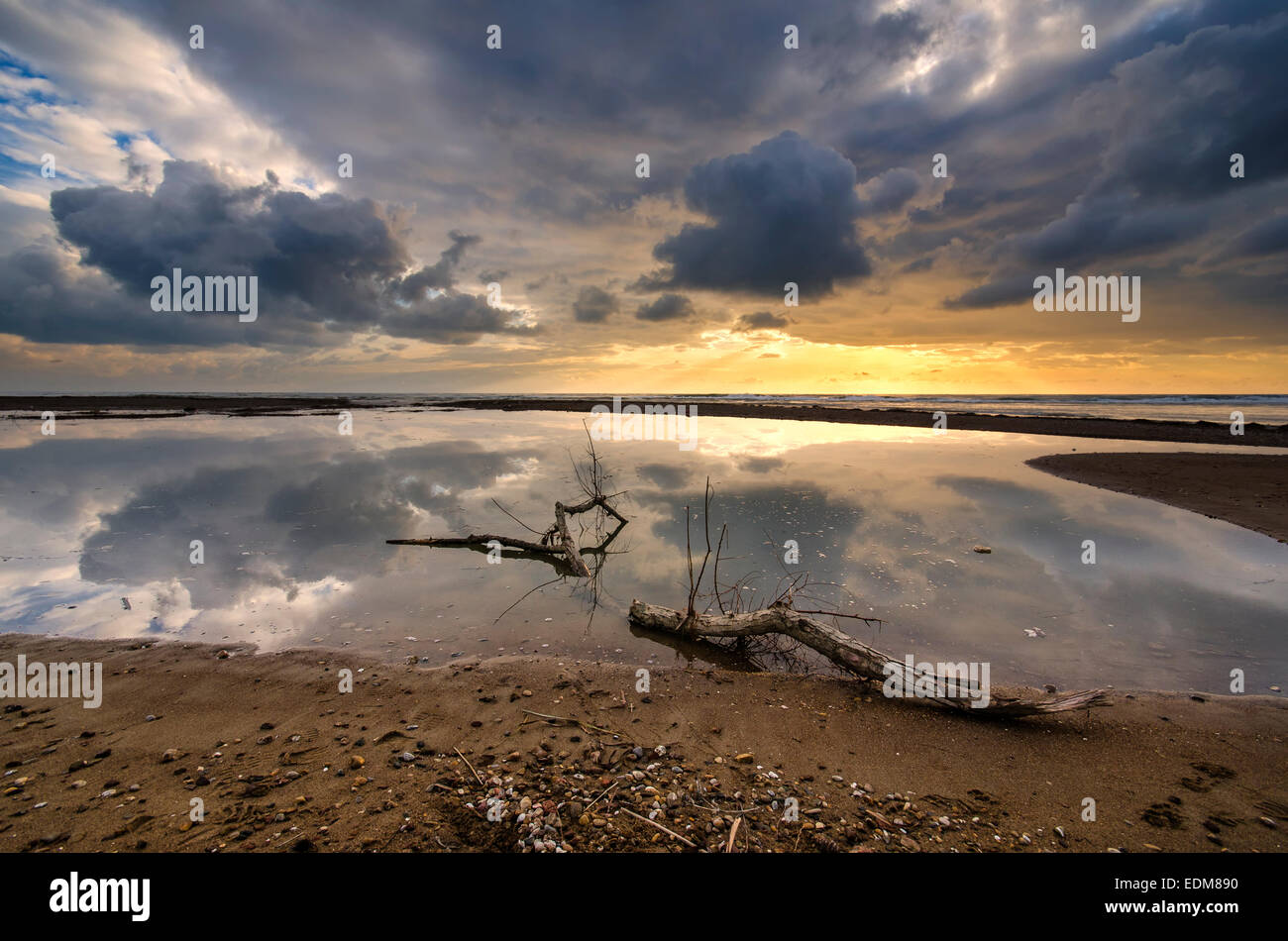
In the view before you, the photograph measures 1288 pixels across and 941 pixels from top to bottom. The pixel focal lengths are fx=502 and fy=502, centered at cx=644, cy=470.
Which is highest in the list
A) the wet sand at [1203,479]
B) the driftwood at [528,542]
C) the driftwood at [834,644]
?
the wet sand at [1203,479]

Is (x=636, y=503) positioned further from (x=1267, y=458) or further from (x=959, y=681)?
(x=1267, y=458)

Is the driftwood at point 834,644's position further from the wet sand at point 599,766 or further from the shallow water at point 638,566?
the shallow water at point 638,566

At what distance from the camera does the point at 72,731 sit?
5.03 m

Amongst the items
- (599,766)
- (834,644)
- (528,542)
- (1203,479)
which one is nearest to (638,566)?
(528,542)

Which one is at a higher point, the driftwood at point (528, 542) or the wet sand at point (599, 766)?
the driftwood at point (528, 542)

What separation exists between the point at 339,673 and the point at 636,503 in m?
10.4

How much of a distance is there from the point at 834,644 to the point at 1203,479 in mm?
22628

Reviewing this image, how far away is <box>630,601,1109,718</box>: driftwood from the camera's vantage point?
17.5 ft

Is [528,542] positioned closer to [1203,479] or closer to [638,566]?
[638,566]

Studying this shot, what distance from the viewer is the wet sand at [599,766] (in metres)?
3.69

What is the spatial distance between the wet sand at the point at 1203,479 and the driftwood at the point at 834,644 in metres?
12.9

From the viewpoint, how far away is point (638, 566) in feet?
35.5

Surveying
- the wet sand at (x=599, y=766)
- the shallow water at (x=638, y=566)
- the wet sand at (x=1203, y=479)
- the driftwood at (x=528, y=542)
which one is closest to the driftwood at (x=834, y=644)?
the wet sand at (x=599, y=766)
